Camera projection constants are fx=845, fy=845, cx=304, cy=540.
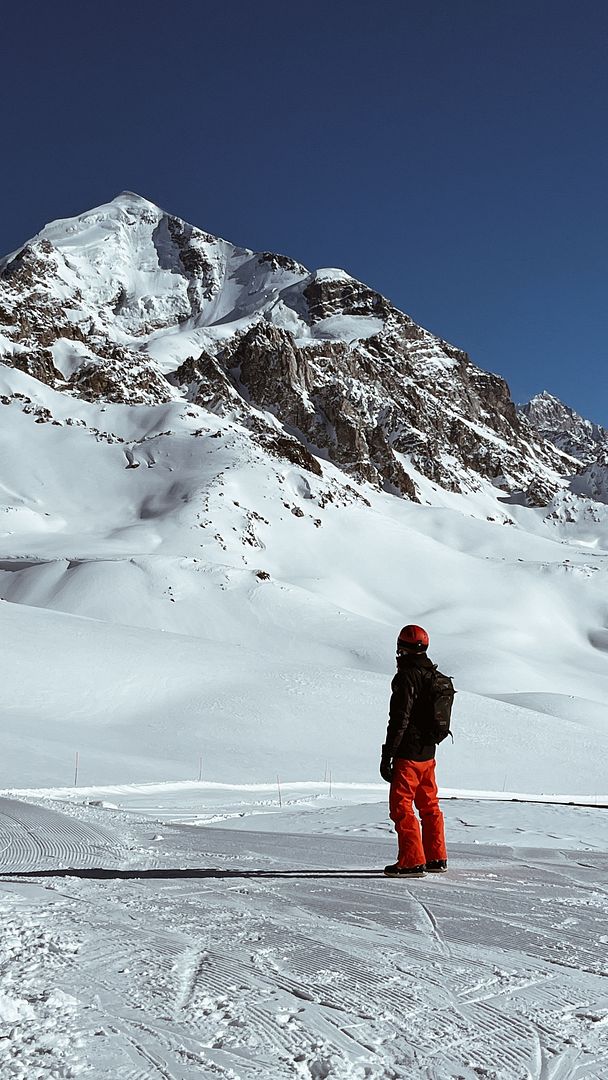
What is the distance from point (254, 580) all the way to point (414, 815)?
68955 mm

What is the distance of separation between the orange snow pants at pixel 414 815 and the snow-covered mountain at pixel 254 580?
12767 millimetres

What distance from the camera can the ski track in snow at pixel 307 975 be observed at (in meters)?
2.71

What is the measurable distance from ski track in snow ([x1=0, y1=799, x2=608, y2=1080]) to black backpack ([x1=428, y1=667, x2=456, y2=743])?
1.05m

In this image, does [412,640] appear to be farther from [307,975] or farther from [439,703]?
[307,975]

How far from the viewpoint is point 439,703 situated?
6605mm

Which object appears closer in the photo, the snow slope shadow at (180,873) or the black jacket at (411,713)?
the snow slope shadow at (180,873)

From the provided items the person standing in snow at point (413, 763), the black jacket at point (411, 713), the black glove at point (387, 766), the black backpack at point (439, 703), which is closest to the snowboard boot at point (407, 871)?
the person standing in snow at point (413, 763)

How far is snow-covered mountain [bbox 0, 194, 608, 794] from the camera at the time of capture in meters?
27.3

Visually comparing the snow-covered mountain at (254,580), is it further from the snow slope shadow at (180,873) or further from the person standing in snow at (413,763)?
the person standing in snow at (413,763)

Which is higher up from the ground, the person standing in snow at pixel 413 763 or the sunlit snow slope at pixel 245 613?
the sunlit snow slope at pixel 245 613

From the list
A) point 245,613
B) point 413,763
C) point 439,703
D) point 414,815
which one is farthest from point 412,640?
point 245,613

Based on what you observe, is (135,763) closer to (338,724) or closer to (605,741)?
(338,724)

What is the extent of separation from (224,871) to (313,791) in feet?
39.1

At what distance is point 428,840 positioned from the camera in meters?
6.53
